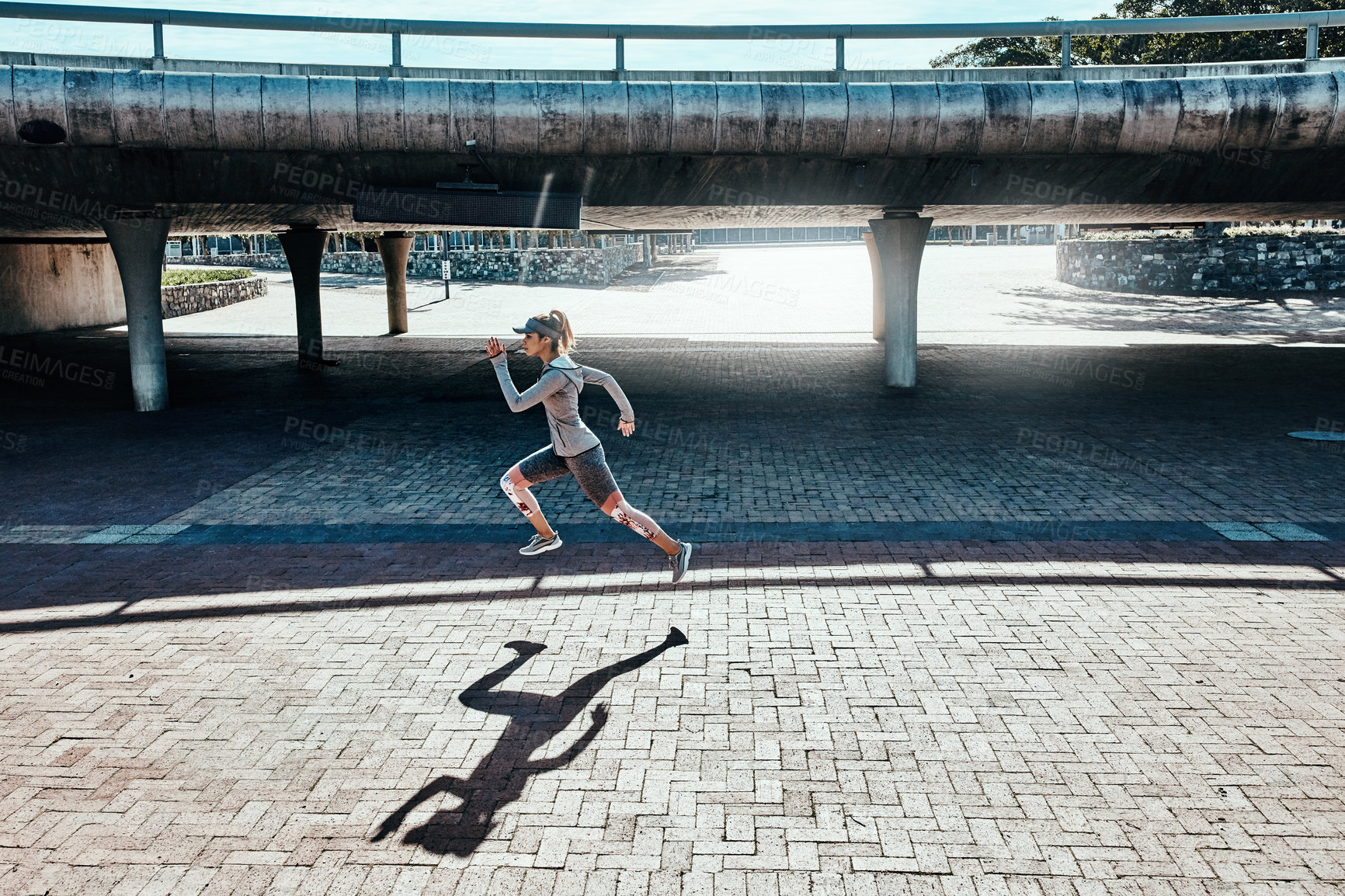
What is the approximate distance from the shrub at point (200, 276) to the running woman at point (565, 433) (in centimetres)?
3279

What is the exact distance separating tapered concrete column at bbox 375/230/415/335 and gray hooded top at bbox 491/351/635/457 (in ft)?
74.0

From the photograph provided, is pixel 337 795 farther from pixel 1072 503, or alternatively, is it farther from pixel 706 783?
pixel 1072 503

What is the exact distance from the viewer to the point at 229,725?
5.61 metres

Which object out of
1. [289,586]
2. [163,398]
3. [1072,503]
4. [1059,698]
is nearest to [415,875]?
[1059,698]

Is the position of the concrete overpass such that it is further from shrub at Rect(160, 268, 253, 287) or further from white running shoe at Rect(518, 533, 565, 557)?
shrub at Rect(160, 268, 253, 287)

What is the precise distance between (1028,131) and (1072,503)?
644 cm

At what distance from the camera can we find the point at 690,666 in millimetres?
6355

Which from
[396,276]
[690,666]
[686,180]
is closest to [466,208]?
[686,180]

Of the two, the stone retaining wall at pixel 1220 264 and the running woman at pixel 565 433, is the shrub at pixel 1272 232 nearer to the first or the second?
the stone retaining wall at pixel 1220 264

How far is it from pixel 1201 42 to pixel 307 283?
32.3 meters

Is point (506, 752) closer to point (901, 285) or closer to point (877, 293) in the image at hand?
point (901, 285)

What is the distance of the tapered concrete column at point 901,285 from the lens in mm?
17719

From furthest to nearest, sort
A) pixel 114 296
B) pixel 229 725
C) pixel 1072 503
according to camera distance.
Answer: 1. pixel 114 296
2. pixel 1072 503
3. pixel 229 725

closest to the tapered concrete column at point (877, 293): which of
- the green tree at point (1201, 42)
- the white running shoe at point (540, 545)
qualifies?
the green tree at point (1201, 42)
